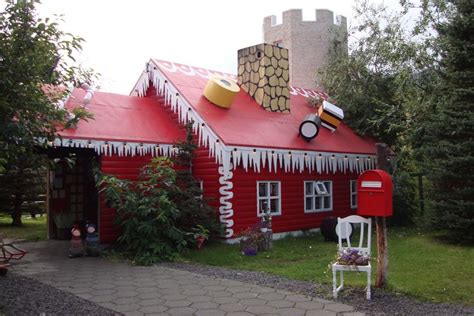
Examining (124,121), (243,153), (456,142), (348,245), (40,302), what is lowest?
(40,302)

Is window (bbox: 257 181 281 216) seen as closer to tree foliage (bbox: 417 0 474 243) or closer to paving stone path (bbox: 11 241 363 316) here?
tree foliage (bbox: 417 0 474 243)

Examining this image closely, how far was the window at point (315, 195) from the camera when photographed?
594 inches

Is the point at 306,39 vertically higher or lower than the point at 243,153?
higher

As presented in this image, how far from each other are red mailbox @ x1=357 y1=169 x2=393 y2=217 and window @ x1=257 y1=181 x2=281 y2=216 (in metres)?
6.40

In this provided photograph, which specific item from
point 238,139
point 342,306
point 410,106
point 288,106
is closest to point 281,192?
point 238,139

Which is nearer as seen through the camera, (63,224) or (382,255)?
(382,255)

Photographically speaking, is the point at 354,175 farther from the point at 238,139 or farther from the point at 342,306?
the point at 342,306

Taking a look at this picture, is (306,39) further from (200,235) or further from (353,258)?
(353,258)

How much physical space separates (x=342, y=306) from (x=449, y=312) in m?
1.43

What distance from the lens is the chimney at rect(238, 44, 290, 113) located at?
1598 cm

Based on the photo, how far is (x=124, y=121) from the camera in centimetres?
1323

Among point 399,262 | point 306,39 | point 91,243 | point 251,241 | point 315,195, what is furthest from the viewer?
point 306,39

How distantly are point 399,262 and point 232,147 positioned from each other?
5.16 meters

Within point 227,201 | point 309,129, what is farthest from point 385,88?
point 227,201
